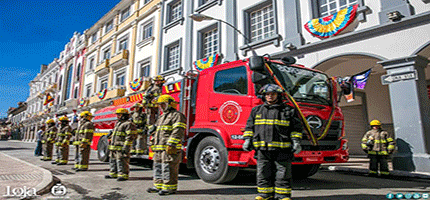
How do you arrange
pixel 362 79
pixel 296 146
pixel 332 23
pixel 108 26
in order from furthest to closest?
1. pixel 108 26
2. pixel 362 79
3. pixel 332 23
4. pixel 296 146

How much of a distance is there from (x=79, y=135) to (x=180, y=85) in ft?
12.0

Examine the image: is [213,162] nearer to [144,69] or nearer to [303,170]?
[303,170]

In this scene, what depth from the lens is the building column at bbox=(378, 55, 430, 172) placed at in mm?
7484

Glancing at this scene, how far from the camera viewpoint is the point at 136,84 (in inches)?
730

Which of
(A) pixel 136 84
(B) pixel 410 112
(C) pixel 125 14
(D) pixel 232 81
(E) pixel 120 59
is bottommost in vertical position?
(B) pixel 410 112

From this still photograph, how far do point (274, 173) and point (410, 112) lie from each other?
6.24m

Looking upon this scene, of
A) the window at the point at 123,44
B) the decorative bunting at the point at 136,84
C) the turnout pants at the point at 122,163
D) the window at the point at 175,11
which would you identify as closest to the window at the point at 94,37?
the window at the point at 123,44

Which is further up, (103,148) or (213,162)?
(103,148)

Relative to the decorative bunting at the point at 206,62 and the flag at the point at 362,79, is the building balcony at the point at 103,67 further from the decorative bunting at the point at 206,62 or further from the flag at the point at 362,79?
the flag at the point at 362,79

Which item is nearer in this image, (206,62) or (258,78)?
(258,78)

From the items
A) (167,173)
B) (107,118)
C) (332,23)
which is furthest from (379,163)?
(107,118)

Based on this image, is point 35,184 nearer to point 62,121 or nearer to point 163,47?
point 62,121

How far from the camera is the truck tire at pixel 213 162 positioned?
5.12 m

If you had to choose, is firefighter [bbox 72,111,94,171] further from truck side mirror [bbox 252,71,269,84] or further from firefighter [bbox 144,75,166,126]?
truck side mirror [bbox 252,71,269,84]
